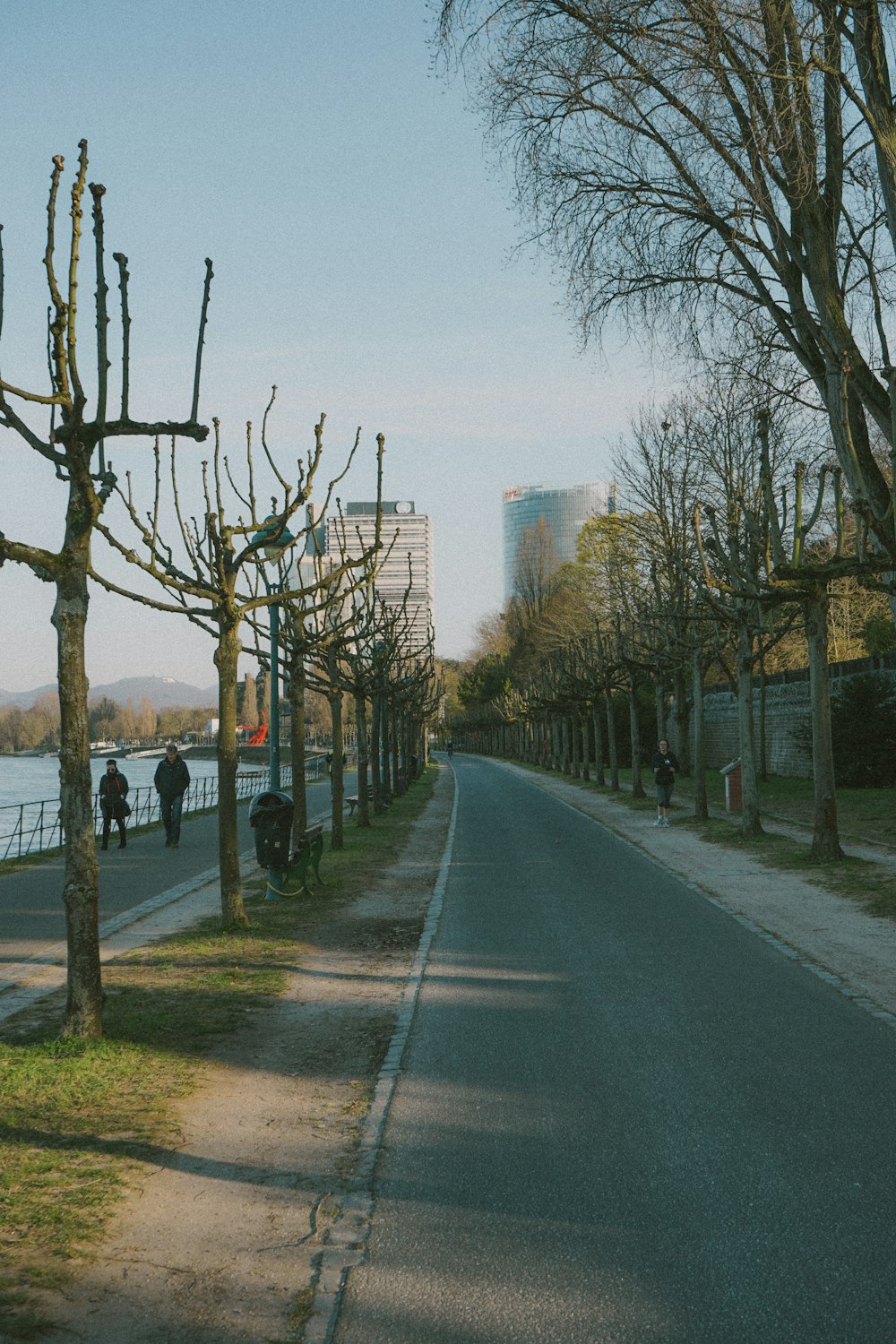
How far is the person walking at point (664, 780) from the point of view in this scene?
25.5 meters

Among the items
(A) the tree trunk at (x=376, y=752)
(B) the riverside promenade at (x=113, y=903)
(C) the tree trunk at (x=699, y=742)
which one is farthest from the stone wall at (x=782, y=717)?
(B) the riverside promenade at (x=113, y=903)

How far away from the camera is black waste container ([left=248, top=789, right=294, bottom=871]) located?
13.8 meters

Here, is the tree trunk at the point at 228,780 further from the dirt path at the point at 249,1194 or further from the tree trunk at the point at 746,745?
the tree trunk at the point at 746,745

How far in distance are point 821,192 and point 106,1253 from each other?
44.8 feet

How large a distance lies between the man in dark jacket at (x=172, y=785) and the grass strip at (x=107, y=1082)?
35.0 ft

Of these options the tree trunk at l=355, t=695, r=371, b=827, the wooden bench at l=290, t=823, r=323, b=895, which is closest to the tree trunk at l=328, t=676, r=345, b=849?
the tree trunk at l=355, t=695, r=371, b=827

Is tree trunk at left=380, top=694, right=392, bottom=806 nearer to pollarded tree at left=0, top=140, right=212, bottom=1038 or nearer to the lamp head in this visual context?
the lamp head

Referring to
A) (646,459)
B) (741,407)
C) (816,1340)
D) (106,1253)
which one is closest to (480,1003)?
(106,1253)

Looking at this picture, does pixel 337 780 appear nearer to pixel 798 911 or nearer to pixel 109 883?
pixel 109 883

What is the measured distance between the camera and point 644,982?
9172 millimetres

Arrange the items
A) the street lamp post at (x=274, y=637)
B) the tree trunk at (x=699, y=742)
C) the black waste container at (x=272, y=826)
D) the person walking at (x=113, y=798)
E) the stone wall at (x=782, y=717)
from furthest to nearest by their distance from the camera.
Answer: the stone wall at (x=782, y=717)
the tree trunk at (x=699, y=742)
the person walking at (x=113, y=798)
the black waste container at (x=272, y=826)
the street lamp post at (x=274, y=637)

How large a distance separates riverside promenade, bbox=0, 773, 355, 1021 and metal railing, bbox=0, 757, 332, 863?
985 millimetres

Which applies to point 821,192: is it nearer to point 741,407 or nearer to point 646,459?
point 741,407

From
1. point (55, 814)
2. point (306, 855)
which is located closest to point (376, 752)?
point (55, 814)
